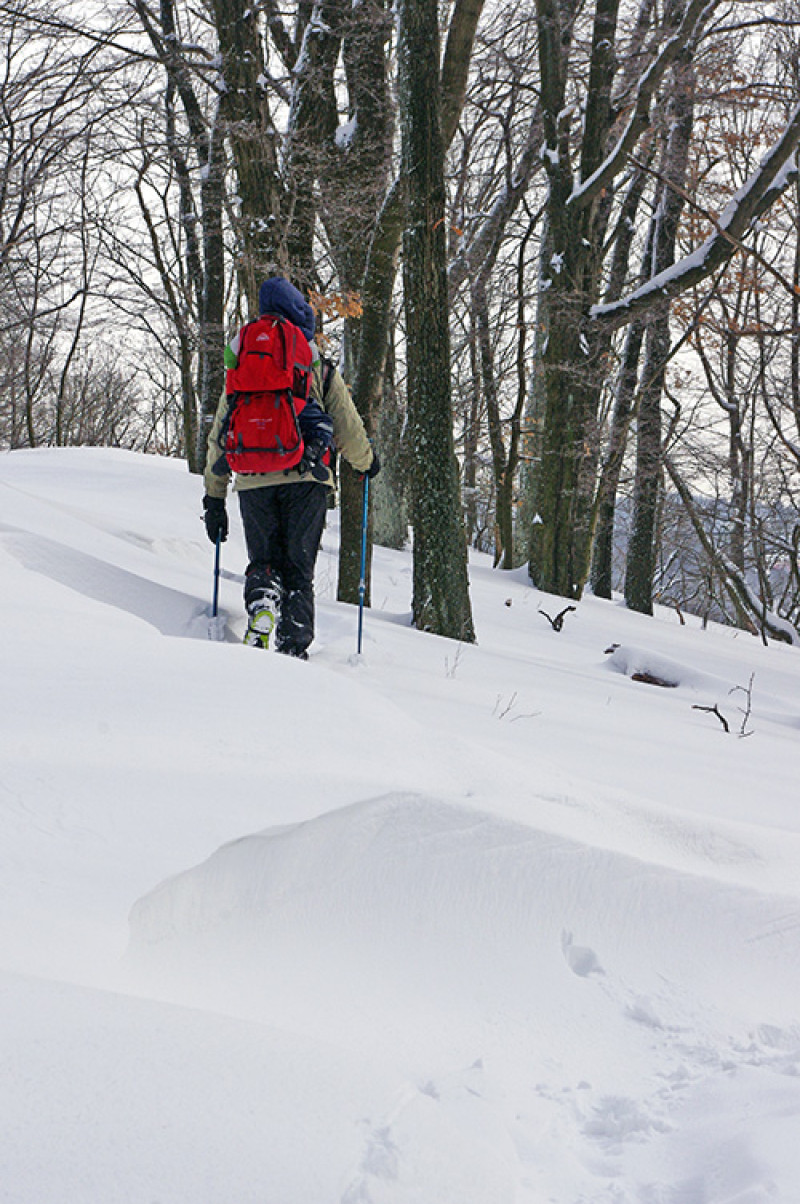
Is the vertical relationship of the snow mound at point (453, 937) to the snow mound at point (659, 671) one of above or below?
above

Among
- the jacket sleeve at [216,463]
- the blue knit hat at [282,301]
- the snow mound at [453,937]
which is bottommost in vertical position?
the snow mound at [453,937]

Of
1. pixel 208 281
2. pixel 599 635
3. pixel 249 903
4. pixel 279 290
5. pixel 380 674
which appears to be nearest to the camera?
pixel 249 903

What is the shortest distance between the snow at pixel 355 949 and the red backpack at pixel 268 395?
1.12 meters

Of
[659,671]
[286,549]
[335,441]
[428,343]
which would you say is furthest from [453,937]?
[659,671]

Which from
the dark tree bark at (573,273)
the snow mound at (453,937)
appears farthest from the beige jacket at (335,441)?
the dark tree bark at (573,273)

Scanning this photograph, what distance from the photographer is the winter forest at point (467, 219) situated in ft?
23.0

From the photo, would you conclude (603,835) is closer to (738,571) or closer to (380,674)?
(380,674)

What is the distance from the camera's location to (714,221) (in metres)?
8.64

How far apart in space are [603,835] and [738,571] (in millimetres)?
14221

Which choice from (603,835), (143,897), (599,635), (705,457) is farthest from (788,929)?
(705,457)

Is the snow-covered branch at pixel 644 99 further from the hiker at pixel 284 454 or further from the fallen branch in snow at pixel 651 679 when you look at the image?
the hiker at pixel 284 454

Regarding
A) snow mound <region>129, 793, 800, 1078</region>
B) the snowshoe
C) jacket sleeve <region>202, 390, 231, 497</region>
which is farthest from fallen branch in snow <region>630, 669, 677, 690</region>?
snow mound <region>129, 793, 800, 1078</region>

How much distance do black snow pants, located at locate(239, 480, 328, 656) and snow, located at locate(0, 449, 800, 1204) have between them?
1.02 meters

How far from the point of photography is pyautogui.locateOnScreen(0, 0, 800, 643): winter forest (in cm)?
702
